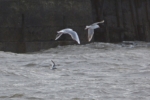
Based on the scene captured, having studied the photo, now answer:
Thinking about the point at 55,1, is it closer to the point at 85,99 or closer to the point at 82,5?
the point at 82,5

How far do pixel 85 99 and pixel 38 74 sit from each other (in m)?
3.60

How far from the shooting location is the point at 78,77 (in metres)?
14.9

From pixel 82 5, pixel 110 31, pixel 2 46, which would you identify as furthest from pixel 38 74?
pixel 110 31

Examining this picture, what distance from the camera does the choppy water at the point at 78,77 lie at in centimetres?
1248

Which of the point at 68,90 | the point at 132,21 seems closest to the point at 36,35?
the point at 132,21

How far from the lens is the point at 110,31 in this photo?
95.8 ft

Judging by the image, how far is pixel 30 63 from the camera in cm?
1794

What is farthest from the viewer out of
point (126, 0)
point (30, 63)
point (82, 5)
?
point (126, 0)

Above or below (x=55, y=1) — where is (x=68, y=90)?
below

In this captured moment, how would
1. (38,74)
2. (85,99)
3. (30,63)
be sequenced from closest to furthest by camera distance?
(85,99), (38,74), (30,63)

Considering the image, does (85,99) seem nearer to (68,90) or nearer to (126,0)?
(68,90)

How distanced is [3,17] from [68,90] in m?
12.0

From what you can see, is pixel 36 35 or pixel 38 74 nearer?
pixel 38 74

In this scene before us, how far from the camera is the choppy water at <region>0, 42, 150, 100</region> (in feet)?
40.9
